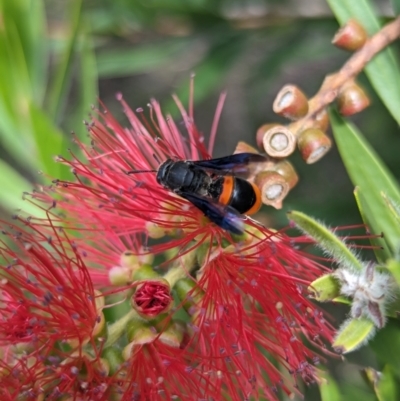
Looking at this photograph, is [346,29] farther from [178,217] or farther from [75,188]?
[75,188]

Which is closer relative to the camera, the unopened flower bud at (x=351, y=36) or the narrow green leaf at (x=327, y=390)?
the narrow green leaf at (x=327, y=390)

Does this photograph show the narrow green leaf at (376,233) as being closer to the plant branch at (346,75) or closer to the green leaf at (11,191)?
the plant branch at (346,75)

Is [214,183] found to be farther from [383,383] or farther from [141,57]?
[141,57]

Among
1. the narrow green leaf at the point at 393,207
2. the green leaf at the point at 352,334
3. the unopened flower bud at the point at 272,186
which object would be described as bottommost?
the green leaf at the point at 352,334

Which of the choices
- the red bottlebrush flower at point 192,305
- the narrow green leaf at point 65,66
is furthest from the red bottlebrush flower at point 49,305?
the narrow green leaf at point 65,66

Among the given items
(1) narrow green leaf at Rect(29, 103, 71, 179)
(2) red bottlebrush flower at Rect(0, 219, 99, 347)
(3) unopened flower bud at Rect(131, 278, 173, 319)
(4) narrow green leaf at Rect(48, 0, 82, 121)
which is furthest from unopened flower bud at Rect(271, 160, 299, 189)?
(4) narrow green leaf at Rect(48, 0, 82, 121)

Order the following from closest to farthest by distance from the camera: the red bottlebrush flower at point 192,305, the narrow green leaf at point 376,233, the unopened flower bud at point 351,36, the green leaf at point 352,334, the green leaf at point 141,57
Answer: the green leaf at point 352,334
the narrow green leaf at point 376,233
the red bottlebrush flower at point 192,305
the unopened flower bud at point 351,36
the green leaf at point 141,57
